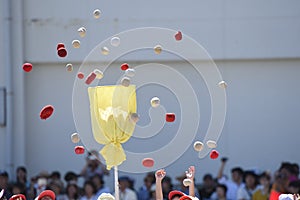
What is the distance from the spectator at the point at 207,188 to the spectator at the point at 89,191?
1.50 metres

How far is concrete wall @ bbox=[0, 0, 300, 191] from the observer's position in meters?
16.0

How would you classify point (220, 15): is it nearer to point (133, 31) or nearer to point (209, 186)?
point (133, 31)

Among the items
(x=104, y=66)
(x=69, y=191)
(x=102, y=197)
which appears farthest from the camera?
(x=104, y=66)

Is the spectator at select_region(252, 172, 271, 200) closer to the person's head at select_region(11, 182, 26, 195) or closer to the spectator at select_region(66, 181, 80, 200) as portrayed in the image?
the spectator at select_region(66, 181, 80, 200)

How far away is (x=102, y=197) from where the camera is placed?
29.9 ft

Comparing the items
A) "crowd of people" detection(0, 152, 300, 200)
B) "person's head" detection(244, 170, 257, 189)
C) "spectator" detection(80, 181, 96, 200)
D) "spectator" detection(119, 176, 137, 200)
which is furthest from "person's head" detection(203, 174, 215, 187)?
"spectator" detection(80, 181, 96, 200)

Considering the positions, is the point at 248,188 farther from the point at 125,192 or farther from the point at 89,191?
the point at 89,191

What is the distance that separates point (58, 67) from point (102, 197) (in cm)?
731

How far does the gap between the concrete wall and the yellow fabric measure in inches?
265

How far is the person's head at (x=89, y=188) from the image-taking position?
45.2 feet

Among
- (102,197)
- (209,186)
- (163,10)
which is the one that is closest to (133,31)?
(163,10)

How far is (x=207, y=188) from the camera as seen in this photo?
1422 cm

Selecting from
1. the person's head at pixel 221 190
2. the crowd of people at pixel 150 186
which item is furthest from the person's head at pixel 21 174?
the person's head at pixel 221 190

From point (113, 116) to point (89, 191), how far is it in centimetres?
493
